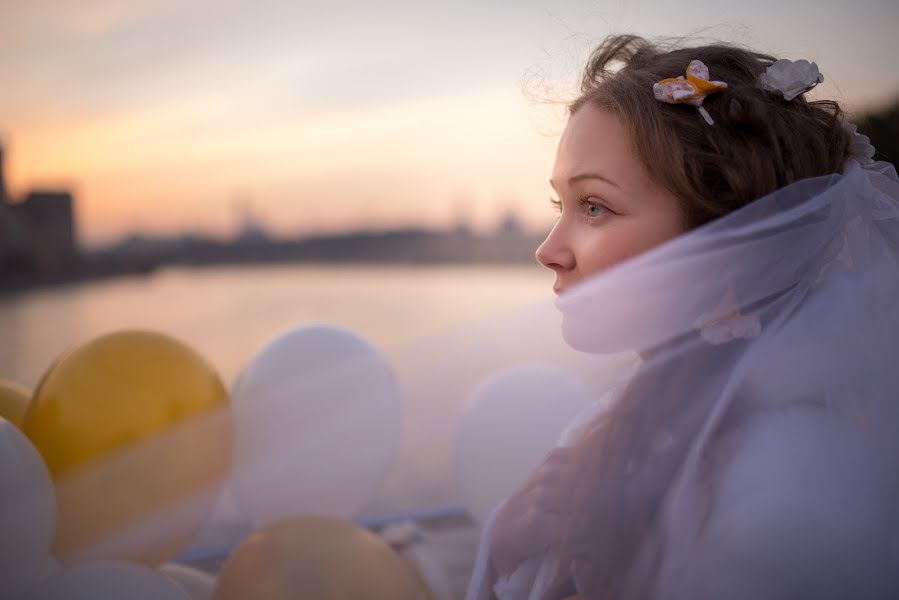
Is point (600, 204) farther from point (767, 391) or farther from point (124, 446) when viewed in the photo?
point (124, 446)

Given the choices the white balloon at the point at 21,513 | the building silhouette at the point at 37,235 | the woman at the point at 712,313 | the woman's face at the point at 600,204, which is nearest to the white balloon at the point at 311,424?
the white balloon at the point at 21,513

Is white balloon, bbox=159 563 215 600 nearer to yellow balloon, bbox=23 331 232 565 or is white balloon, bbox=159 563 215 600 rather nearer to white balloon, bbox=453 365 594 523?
yellow balloon, bbox=23 331 232 565

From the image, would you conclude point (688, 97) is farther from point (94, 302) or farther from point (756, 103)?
point (94, 302)

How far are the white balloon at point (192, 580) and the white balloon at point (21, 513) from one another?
0.46 metres

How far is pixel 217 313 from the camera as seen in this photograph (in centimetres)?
1084

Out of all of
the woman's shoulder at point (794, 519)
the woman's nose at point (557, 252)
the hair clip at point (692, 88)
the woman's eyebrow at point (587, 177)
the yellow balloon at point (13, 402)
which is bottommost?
the yellow balloon at point (13, 402)

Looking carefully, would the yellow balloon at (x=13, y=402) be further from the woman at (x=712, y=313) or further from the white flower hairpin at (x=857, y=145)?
the white flower hairpin at (x=857, y=145)

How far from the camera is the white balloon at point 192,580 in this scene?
199 cm

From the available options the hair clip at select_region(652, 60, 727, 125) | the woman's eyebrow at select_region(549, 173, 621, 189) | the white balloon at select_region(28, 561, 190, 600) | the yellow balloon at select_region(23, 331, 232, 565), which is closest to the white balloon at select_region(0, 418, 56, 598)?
the white balloon at select_region(28, 561, 190, 600)

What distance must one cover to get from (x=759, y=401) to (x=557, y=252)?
0.45m

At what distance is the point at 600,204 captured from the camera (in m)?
1.28

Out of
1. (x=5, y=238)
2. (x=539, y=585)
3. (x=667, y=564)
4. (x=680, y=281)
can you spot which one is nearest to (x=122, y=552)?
(x=539, y=585)

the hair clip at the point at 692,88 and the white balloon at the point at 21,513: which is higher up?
the hair clip at the point at 692,88

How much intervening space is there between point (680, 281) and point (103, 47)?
7.88 m
